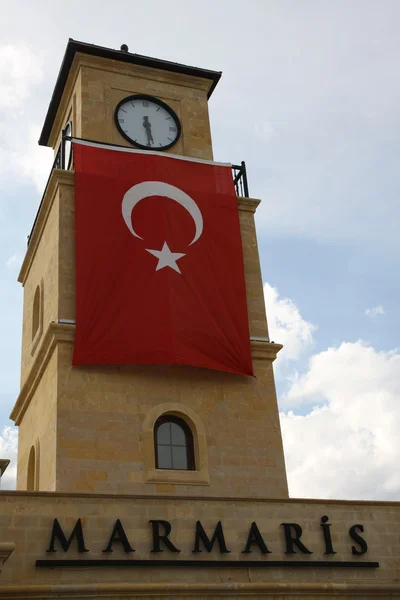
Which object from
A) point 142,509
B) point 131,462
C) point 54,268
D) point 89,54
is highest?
point 89,54

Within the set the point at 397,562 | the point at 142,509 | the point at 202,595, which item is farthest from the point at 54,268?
the point at 397,562

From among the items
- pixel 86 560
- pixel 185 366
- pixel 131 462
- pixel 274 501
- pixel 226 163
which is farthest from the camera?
pixel 226 163

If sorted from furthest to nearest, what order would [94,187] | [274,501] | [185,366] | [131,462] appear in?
[94,187] → [185,366] → [131,462] → [274,501]

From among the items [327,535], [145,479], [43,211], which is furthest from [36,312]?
[327,535]

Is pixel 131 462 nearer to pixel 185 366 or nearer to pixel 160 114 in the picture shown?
pixel 185 366

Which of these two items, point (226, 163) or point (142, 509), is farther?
point (226, 163)

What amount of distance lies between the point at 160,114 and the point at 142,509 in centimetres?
1261

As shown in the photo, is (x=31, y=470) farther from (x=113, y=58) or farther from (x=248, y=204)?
(x=113, y=58)

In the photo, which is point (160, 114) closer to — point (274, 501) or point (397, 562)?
point (274, 501)

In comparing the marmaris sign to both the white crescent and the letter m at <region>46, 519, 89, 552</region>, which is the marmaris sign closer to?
the letter m at <region>46, 519, 89, 552</region>

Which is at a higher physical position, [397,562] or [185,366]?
[185,366]

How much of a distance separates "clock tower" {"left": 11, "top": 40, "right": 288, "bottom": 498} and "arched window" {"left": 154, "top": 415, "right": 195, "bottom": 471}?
0.08 feet

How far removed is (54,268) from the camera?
19891 millimetres

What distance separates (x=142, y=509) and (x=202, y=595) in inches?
71.8
